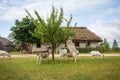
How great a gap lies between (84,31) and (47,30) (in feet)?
109

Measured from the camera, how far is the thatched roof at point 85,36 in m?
54.2

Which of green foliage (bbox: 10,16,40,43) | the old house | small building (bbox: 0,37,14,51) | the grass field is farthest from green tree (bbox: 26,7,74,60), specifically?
small building (bbox: 0,37,14,51)

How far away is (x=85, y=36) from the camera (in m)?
55.1

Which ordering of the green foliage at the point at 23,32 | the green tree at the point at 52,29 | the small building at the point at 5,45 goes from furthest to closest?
the small building at the point at 5,45
the green foliage at the point at 23,32
the green tree at the point at 52,29

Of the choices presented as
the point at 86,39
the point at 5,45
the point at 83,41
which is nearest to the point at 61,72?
the point at 86,39

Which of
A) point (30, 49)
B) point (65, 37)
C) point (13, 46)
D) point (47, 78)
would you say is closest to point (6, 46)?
point (13, 46)

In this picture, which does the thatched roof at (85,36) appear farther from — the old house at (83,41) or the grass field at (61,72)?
the grass field at (61,72)

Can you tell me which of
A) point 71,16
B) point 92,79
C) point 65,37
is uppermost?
point 71,16

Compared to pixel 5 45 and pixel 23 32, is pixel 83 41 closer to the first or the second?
pixel 23 32

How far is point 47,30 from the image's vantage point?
80.2ft

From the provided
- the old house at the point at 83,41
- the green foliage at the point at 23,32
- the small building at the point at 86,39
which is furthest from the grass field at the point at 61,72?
the small building at the point at 86,39

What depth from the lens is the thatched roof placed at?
2136 inches

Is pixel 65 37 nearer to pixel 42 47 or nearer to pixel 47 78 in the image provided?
pixel 47 78

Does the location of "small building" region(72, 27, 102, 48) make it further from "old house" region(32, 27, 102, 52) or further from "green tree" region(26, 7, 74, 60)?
"green tree" region(26, 7, 74, 60)
